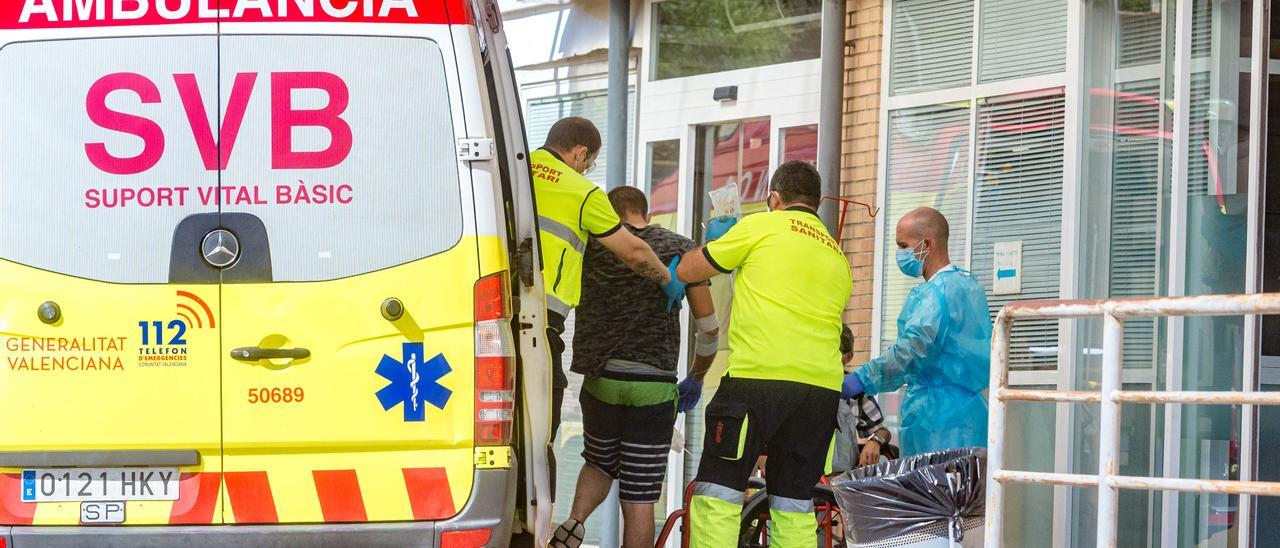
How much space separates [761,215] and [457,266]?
6.05 ft

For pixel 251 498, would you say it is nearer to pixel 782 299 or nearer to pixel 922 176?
pixel 782 299

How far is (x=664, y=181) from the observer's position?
10.6 m

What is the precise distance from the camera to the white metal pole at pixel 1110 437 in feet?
15.4

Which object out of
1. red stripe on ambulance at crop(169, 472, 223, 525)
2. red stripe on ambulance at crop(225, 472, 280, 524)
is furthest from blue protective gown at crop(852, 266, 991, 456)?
red stripe on ambulance at crop(169, 472, 223, 525)

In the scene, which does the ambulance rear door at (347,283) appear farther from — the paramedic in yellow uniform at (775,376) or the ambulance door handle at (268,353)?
the paramedic in yellow uniform at (775,376)

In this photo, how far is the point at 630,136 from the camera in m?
10.8

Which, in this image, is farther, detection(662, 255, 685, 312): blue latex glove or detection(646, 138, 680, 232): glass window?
detection(646, 138, 680, 232): glass window

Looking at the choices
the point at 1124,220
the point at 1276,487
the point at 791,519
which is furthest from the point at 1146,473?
the point at 1276,487

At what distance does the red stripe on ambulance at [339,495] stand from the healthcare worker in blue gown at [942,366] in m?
2.48

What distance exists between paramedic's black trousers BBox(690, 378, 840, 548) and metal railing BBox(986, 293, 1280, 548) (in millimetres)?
1287

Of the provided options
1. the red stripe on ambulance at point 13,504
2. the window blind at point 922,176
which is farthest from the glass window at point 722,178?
the red stripe on ambulance at point 13,504

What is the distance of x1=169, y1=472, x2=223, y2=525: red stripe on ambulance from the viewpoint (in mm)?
4965

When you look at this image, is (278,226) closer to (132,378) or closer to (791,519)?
(132,378)

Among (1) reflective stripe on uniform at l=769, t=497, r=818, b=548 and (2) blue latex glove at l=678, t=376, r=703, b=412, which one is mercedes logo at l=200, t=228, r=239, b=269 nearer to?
(1) reflective stripe on uniform at l=769, t=497, r=818, b=548
